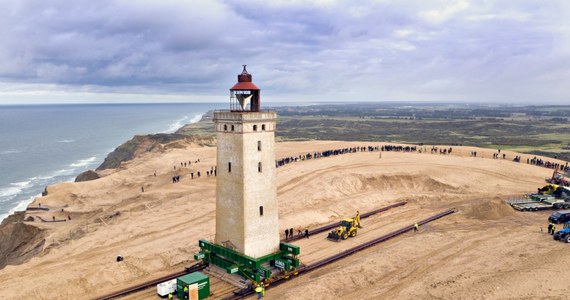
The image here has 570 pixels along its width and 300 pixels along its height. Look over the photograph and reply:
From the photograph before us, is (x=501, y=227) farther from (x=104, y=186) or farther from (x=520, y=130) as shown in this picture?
(x=520, y=130)

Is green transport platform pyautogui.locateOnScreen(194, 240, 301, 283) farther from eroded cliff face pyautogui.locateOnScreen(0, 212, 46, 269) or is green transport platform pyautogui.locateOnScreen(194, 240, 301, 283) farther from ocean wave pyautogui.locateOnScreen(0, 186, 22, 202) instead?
ocean wave pyautogui.locateOnScreen(0, 186, 22, 202)

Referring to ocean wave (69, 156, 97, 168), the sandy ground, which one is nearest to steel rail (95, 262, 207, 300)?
the sandy ground

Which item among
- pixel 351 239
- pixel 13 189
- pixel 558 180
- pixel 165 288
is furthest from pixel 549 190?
pixel 13 189

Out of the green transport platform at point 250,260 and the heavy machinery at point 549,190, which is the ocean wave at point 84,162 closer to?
the green transport platform at point 250,260

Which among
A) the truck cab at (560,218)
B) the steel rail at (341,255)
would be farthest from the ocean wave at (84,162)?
the truck cab at (560,218)

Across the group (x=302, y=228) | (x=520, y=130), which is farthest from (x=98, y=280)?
(x=520, y=130)

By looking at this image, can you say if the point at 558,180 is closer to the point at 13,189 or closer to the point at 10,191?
the point at 10,191
